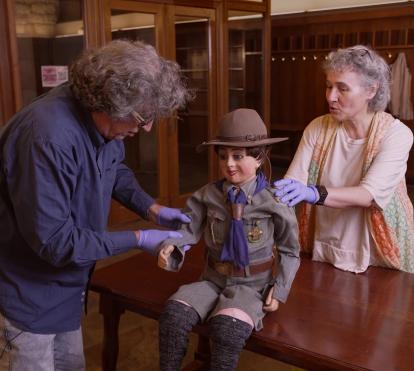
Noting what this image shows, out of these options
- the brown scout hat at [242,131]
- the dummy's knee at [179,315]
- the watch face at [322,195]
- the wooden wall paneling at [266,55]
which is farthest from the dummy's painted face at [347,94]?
the wooden wall paneling at [266,55]

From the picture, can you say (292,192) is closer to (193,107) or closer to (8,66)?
(8,66)

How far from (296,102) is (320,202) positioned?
20.6 ft

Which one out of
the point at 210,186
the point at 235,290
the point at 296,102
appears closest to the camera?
the point at 235,290

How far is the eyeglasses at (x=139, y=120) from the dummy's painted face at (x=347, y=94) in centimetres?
74

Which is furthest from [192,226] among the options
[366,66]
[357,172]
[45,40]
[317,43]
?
[317,43]

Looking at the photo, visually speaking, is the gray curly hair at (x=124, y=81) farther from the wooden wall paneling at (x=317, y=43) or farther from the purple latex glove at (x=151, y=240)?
the wooden wall paneling at (x=317, y=43)

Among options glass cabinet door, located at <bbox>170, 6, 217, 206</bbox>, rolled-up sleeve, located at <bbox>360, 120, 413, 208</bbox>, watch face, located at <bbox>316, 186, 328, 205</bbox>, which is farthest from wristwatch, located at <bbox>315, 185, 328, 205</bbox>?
glass cabinet door, located at <bbox>170, 6, 217, 206</bbox>

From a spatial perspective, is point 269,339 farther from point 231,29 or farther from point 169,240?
point 231,29

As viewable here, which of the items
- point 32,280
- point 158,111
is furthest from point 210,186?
point 32,280

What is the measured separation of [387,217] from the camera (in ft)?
6.09

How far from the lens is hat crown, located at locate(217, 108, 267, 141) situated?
1.50 metres

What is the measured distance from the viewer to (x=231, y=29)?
566cm

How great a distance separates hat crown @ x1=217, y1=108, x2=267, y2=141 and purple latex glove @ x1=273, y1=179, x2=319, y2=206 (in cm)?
18

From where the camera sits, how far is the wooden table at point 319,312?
4.40 feet
